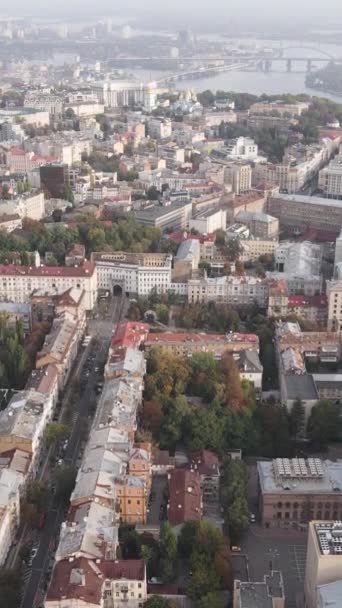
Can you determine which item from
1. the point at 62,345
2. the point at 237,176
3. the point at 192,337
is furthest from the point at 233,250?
the point at 237,176

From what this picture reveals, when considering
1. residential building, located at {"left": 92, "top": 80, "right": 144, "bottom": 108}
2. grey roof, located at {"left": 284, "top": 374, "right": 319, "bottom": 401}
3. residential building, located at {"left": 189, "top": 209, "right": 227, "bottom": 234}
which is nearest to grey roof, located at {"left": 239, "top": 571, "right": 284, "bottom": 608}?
grey roof, located at {"left": 284, "top": 374, "right": 319, "bottom": 401}

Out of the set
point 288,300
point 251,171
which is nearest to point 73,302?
point 288,300

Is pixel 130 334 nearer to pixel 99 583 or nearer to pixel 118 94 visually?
pixel 99 583

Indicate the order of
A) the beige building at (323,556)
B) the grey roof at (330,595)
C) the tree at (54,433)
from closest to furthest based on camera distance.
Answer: the grey roof at (330,595), the beige building at (323,556), the tree at (54,433)

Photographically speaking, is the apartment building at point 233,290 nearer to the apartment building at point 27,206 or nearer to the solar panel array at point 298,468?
the solar panel array at point 298,468

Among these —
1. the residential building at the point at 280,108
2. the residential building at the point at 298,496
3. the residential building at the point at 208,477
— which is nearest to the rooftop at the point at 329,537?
the residential building at the point at 298,496

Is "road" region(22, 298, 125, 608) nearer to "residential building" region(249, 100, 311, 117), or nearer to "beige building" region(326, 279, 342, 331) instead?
"beige building" region(326, 279, 342, 331)
